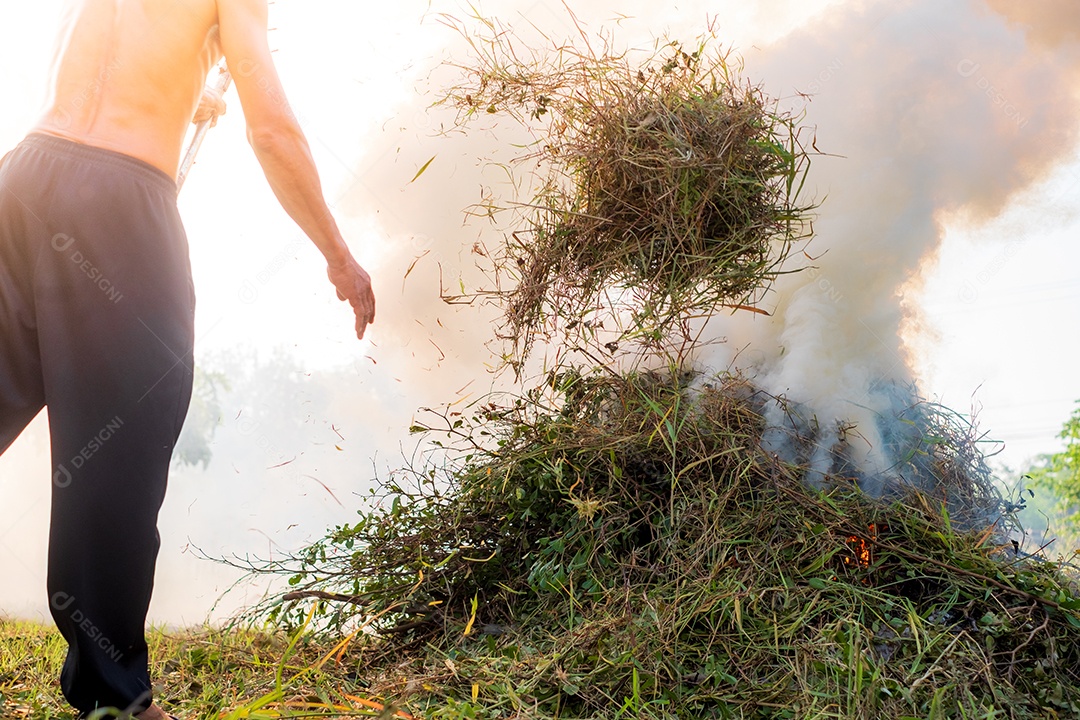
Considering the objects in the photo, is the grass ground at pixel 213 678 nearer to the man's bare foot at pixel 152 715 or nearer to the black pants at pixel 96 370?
the man's bare foot at pixel 152 715

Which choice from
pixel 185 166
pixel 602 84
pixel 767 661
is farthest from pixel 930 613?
pixel 185 166

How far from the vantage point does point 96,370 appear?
1.93m

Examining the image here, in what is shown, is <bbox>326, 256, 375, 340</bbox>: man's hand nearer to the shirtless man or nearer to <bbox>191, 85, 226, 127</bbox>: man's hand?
the shirtless man

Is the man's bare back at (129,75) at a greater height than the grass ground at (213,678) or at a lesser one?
greater

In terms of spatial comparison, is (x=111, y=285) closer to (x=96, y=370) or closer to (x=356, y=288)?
(x=96, y=370)

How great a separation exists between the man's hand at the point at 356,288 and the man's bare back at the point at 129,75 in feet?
1.61

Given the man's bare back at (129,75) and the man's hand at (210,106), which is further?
the man's hand at (210,106)

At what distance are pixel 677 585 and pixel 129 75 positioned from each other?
2.04 m

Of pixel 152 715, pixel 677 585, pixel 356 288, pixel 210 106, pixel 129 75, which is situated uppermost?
pixel 210 106

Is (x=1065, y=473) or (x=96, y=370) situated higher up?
(x=1065, y=473)

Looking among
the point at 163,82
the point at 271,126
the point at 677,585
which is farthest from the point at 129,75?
the point at 677,585

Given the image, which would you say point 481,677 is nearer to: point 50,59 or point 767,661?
point 767,661

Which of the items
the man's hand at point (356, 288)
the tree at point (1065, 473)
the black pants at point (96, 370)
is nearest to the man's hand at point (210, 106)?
the black pants at point (96, 370)

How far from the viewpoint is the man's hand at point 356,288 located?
2252 millimetres
